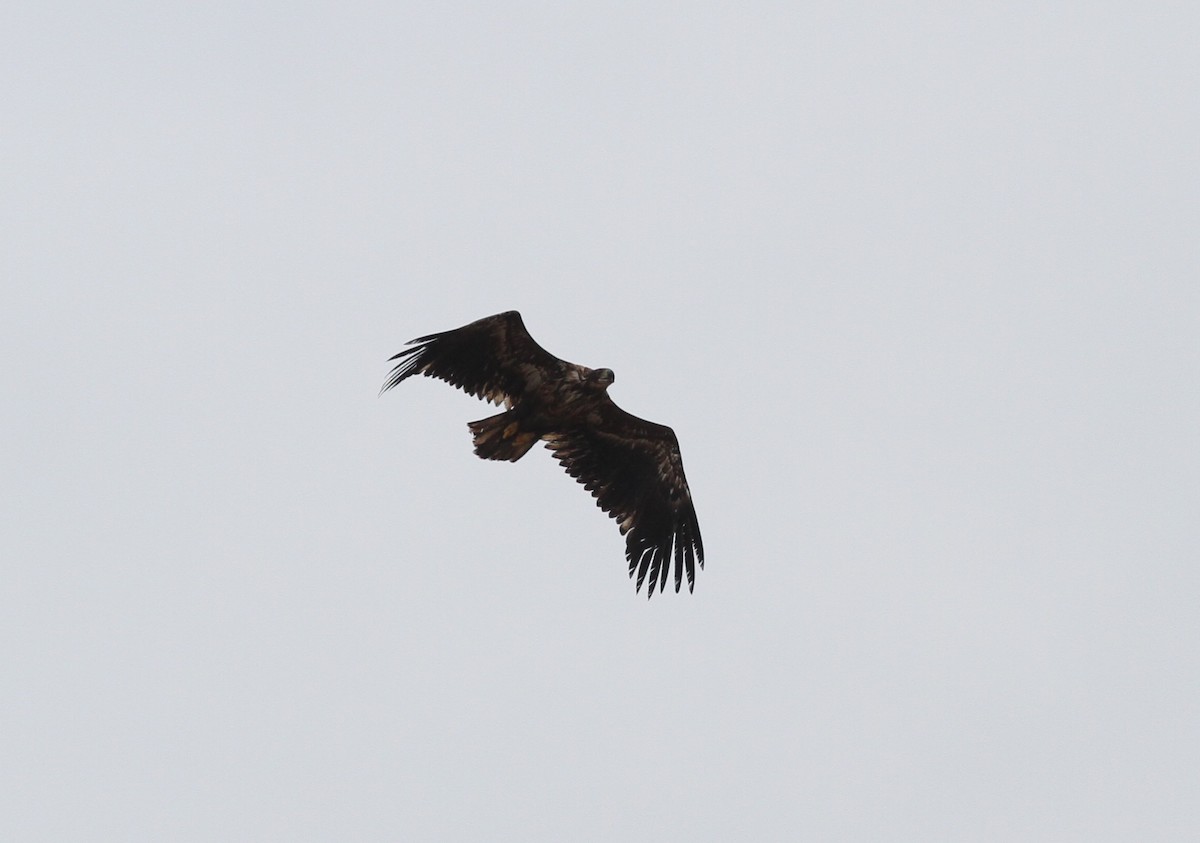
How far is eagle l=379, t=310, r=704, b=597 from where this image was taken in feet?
63.8

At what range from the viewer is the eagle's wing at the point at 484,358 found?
1934cm

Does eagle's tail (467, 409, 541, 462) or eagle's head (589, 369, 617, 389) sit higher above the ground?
eagle's head (589, 369, 617, 389)

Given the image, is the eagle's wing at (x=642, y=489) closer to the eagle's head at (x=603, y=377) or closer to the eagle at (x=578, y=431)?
the eagle at (x=578, y=431)

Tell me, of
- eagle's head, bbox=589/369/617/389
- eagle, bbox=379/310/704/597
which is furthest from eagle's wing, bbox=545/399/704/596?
eagle's head, bbox=589/369/617/389

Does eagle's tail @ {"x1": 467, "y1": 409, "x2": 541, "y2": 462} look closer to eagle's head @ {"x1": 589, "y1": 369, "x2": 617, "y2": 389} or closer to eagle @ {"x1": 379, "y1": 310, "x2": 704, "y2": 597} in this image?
eagle @ {"x1": 379, "y1": 310, "x2": 704, "y2": 597}

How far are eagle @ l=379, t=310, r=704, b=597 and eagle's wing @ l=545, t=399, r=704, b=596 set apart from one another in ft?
0.04

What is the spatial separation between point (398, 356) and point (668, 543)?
450cm

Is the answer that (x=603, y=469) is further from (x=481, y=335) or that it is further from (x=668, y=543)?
(x=481, y=335)

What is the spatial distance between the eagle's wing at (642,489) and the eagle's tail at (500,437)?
2.67 feet

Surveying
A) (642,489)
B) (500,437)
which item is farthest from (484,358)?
(642,489)

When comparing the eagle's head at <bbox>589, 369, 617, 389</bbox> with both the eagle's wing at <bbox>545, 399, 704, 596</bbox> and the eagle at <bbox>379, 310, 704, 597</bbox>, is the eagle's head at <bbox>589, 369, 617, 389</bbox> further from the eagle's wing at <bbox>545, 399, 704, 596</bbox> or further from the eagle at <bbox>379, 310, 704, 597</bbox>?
the eagle's wing at <bbox>545, 399, 704, 596</bbox>

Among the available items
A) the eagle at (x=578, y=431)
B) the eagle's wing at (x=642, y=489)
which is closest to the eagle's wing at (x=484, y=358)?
the eagle at (x=578, y=431)

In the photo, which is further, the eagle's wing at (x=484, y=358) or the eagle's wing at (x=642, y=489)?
the eagle's wing at (x=642, y=489)

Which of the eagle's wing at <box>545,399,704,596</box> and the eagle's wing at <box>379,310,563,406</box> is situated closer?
the eagle's wing at <box>379,310,563,406</box>
